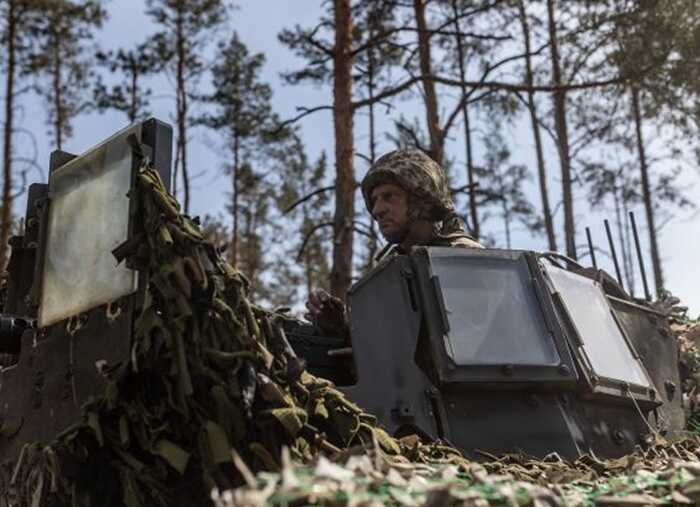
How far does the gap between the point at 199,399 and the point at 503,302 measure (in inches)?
55.0

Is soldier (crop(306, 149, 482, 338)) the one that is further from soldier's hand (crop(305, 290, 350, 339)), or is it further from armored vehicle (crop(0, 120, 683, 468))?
armored vehicle (crop(0, 120, 683, 468))

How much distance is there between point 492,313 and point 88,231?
1477 mm

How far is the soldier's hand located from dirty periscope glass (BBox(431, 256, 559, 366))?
87 centimetres

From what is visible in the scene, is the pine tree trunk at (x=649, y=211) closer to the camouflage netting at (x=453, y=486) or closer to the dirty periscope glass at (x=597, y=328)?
the dirty periscope glass at (x=597, y=328)

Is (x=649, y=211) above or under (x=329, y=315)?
above

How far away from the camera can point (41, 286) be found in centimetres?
322

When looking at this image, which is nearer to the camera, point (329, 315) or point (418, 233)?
point (329, 315)

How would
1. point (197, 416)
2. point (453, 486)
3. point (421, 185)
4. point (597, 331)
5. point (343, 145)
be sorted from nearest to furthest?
point (453, 486) < point (197, 416) < point (597, 331) < point (421, 185) < point (343, 145)

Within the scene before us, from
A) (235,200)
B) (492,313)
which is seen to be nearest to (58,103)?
(235,200)

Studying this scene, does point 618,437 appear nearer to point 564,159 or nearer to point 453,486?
point 453,486

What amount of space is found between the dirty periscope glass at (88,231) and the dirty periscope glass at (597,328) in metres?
1.74

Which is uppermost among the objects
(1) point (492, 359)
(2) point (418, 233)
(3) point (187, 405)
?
(2) point (418, 233)

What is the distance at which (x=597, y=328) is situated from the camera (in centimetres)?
383

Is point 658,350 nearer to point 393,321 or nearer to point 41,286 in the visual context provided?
point 393,321
